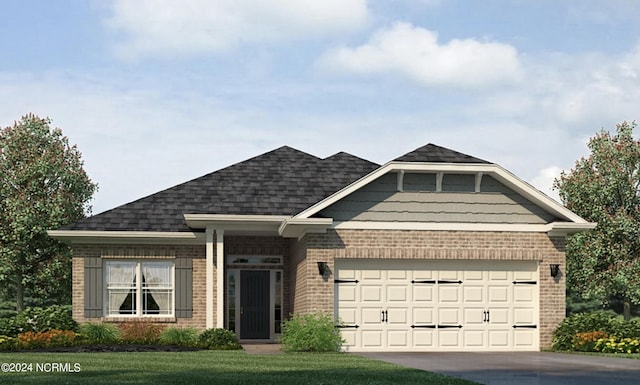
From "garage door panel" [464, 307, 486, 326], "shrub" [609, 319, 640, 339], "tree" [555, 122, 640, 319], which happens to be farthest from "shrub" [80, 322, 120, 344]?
"tree" [555, 122, 640, 319]

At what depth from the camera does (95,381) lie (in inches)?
559

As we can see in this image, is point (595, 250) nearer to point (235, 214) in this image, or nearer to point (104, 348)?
point (235, 214)

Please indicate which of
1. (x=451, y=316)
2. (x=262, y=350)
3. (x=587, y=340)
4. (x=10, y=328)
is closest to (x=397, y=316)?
(x=451, y=316)

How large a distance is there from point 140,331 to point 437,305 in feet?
26.4

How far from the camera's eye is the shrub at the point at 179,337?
81.8ft

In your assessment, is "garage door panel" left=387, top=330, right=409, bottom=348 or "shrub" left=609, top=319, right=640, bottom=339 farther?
"garage door panel" left=387, top=330, right=409, bottom=348

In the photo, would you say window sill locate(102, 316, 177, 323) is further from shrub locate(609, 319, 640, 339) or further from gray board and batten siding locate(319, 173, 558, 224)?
shrub locate(609, 319, 640, 339)

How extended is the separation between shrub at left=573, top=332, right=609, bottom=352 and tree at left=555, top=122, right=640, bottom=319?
12876 millimetres

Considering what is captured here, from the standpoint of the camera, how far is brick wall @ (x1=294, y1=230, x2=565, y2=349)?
2375cm

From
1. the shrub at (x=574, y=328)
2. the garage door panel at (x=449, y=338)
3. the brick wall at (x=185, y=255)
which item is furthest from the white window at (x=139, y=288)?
the shrub at (x=574, y=328)

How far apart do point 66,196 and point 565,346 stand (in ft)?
69.8

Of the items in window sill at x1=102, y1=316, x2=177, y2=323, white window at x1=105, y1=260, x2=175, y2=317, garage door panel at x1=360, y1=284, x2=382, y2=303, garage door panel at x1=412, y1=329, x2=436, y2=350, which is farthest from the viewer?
white window at x1=105, y1=260, x2=175, y2=317

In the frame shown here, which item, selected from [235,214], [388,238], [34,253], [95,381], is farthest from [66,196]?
[95,381]

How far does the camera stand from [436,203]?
24359 mm
